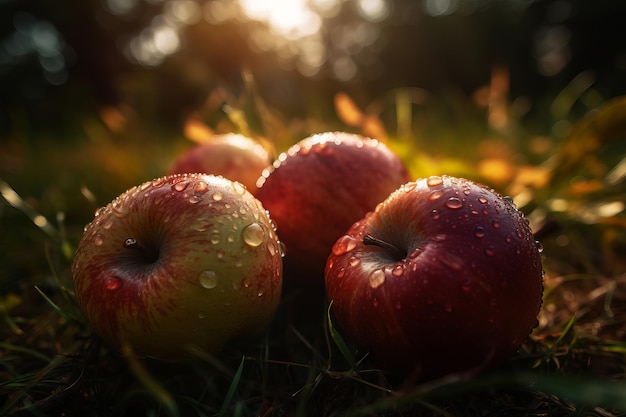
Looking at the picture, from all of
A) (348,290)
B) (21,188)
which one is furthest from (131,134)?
(348,290)

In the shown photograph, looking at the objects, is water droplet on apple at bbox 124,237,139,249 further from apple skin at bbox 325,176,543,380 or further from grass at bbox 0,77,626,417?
apple skin at bbox 325,176,543,380

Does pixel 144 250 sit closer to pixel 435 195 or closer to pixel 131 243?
pixel 131 243

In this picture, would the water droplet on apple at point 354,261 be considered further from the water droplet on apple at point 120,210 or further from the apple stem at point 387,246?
the water droplet on apple at point 120,210

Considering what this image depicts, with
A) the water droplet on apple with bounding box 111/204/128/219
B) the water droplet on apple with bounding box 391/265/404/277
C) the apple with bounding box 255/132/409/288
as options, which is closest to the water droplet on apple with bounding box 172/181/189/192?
the water droplet on apple with bounding box 111/204/128/219

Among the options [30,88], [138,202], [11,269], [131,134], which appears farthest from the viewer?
[30,88]

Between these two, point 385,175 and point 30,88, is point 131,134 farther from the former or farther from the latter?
point 30,88

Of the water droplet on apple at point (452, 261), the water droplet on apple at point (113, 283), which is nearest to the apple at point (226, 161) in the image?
the water droplet on apple at point (113, 283)
